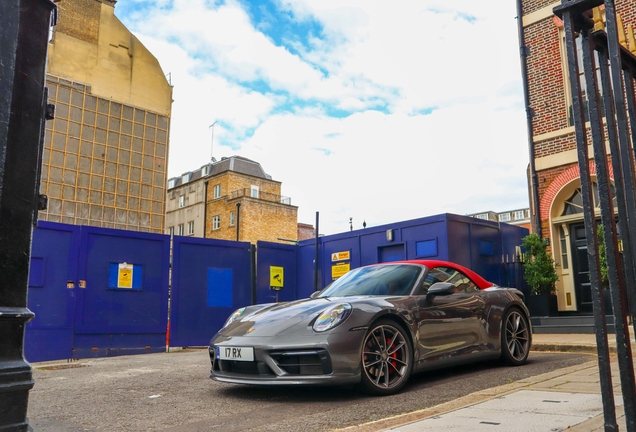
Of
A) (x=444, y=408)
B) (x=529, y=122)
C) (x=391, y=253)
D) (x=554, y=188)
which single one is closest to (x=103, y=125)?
(x=391, y=253)

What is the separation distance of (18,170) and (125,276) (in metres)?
9.36

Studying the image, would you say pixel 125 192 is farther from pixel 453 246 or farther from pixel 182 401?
pixel 182 401

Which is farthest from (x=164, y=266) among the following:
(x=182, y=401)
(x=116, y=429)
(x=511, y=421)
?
(x=511, y=421)

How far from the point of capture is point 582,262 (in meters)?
12.5

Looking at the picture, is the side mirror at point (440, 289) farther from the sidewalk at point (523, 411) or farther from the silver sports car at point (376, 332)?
the sidewalk at point (523, 411)

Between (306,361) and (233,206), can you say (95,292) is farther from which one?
(233,206)

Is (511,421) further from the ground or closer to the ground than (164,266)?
closer to the ground

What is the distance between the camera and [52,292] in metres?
9.64

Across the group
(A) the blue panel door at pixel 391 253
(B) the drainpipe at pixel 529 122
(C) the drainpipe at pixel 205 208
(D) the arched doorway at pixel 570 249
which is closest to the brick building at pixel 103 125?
(A) the blue panel door at pixel 391 253

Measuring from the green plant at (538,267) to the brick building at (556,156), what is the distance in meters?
0.54

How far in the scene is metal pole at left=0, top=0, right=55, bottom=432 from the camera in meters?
1.76

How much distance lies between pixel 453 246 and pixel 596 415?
27.1 ft

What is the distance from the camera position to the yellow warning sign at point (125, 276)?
10.6 m

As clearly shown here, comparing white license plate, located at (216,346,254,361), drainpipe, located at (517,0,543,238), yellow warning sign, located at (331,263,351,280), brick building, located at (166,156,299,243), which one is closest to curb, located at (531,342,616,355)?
white license plate, located at (216,346,254,361)
